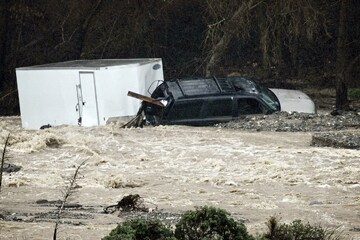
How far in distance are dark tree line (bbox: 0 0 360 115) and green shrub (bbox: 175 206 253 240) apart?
84.8 ft

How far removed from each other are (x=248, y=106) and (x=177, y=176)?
25.5 feet

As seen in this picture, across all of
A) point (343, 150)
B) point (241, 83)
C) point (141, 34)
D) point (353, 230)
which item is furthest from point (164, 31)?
point (353, 230)

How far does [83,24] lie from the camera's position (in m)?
41.8

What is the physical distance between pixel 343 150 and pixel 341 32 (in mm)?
13588

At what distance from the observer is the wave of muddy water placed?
55.0ft

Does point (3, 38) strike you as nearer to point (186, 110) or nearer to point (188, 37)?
point (188, 37)

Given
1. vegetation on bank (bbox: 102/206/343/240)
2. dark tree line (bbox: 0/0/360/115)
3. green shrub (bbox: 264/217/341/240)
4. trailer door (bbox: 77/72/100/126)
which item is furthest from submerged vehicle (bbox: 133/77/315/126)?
vegetation on bank (bbox: 102/206/343/240)

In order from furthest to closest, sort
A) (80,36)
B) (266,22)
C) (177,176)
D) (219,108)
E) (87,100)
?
(80,36)
(266,22)
(87,100)
(219,108)
(177,176)

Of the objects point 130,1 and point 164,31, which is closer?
point 130,1

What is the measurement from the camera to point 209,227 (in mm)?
11391

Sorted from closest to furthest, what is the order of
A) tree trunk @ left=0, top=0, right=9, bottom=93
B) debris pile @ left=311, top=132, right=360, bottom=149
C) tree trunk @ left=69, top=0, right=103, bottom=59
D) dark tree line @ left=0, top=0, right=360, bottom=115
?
1. debris pile @ left=311, top=132, right=360, bottom=149
2. dark tree line @ left=0, top=0, right=360, bottom=115
3. tree trunk @ left=0, top=0, right=9, bottom=93
4. tree trunk @ left=69, top=0, right=103, bottom=59

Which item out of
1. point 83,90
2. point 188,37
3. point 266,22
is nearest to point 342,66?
point 266,22

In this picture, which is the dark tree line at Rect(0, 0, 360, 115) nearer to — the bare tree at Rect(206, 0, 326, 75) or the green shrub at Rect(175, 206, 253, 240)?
the bare tree at Rect(206, 0, 326, 75)

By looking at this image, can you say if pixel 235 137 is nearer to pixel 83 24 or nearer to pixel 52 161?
pixel 52 161
